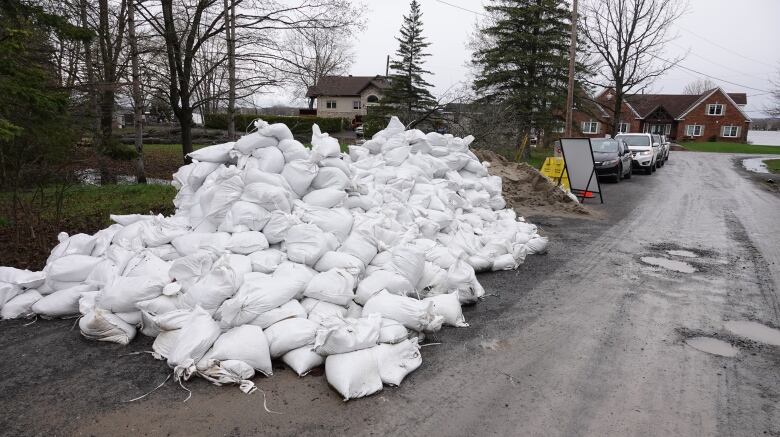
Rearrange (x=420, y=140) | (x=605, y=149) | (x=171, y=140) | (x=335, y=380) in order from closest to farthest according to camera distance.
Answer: (x=335, y=380), (x=420, y=140), (x=605, y=149), (x=171, y=140)

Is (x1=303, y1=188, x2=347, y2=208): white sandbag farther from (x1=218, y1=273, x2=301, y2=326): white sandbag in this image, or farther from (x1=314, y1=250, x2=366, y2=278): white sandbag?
(x1=218, y1=273, x2=301, y2=326): white sandbag

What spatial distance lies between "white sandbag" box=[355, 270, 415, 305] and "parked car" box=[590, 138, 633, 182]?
42.3ft

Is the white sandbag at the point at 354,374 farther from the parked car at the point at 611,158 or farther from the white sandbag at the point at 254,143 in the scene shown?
the parked car at the point at 611,158

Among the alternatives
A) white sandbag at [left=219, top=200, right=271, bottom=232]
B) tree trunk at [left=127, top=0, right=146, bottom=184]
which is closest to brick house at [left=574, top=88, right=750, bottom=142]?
tree trunk at [left=127, top=0, right=146, bottom=184]

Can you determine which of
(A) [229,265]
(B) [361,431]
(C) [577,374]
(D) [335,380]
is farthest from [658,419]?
(A) [229,265]

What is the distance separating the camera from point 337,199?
17.1 ft

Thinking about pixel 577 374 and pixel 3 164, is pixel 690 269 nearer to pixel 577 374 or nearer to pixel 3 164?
pixel 577 374

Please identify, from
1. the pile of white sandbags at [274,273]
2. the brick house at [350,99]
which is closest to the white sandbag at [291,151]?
the pile of white sandbags at [274,273]

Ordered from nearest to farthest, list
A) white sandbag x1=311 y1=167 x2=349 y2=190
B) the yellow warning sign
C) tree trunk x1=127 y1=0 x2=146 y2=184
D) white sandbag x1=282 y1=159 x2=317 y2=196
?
white sandbag x1=282 y1=159 x2=317 y2=196 → white sandbag x1=311 y1=167 x2=349 y2=190 → tree trunk x1=127 y1=0 x2=146 y2=184 → the yellow warning sign

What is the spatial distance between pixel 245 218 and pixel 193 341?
1482 millimetres

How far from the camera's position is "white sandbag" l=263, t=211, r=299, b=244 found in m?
4.50

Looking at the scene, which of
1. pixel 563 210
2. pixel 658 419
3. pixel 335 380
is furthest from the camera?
pixel 563 210

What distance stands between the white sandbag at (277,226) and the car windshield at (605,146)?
1427 cm

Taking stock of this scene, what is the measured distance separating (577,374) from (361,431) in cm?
163
